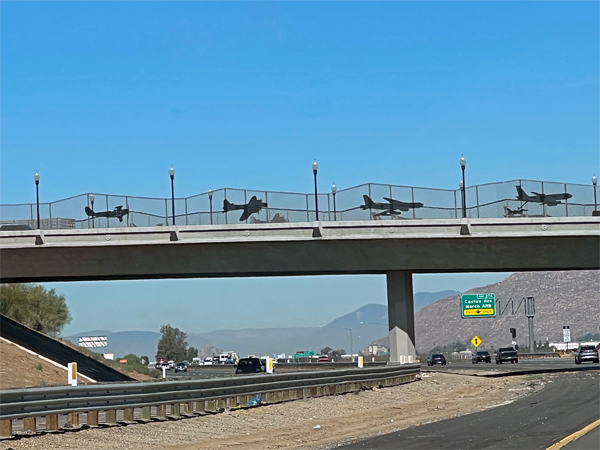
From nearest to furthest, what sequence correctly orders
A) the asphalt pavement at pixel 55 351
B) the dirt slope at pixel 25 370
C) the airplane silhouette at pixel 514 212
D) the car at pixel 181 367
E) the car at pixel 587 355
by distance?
1. the dirt slope at pixel 25 370
2. the airplane silhouette at pixel 514 212
3. the asphalt pavement at pixel 55 351
4. the car at pixel 587 355
5. the car at pixel 181 367

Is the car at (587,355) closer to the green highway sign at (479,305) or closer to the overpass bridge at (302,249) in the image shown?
the overpass bridge at (302,249)

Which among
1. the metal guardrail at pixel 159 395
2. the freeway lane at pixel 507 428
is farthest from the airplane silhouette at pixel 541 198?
the freeway lane at pixel 507 428

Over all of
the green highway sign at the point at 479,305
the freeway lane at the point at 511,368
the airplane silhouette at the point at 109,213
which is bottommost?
the freeway lane at the point at 511,368

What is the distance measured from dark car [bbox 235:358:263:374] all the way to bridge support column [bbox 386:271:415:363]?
454 inches

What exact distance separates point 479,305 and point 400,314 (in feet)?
176

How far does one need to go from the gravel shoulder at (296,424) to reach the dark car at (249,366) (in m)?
23.3

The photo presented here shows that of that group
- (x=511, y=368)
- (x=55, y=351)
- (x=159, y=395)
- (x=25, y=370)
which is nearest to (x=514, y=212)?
(x=511, y=368)

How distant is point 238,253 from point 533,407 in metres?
21.4

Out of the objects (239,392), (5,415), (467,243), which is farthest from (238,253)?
(5,415)

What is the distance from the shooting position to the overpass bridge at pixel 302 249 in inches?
1692

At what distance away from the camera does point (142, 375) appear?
57.6m

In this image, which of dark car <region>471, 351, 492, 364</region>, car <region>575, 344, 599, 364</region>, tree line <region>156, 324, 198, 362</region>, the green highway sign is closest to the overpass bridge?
car <region>575, 344, 599, 364</region>

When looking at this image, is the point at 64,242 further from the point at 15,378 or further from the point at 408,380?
the point at 408,380

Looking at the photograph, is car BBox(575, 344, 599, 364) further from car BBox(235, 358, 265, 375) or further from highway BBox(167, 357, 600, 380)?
car BBox(235, 358, 265, 375)
